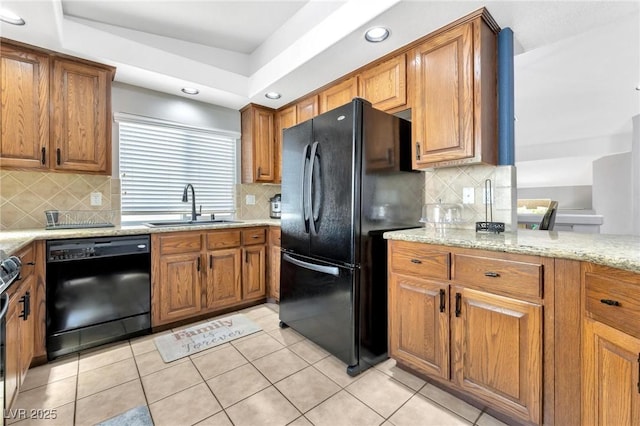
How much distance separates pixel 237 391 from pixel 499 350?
1.41 meters

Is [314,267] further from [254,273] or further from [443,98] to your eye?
[443,98]

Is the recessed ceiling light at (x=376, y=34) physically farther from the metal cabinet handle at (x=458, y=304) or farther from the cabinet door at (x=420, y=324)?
the metal cabinet handle at (x=458, y=304)

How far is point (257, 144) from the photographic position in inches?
130

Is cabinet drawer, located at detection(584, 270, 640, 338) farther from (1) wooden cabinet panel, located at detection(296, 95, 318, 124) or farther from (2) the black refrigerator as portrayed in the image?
(1) wooden cabinet panel, located at detection(296, 95, 318, 124)

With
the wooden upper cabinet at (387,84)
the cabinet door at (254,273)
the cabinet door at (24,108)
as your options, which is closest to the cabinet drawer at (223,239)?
the cabinet door at (254,273)

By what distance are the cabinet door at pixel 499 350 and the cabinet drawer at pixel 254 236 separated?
1970 mm

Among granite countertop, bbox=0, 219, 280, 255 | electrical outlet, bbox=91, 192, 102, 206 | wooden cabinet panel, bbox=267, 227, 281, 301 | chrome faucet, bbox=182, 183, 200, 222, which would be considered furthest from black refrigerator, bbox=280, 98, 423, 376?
electrical outlet, bbox=91, 192, 102, 206

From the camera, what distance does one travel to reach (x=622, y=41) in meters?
2.29

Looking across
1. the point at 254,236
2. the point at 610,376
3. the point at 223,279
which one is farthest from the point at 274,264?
the point at 610,376

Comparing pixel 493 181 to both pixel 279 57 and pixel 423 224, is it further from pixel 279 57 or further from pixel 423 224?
pixel 279 57

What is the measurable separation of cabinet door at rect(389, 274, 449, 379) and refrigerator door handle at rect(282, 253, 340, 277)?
1.22ft

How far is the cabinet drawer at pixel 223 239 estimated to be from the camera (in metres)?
2.56

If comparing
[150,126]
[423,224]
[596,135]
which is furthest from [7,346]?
[596,135]

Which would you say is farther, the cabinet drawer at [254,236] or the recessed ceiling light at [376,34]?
the cabinet drawer at [254,236]
